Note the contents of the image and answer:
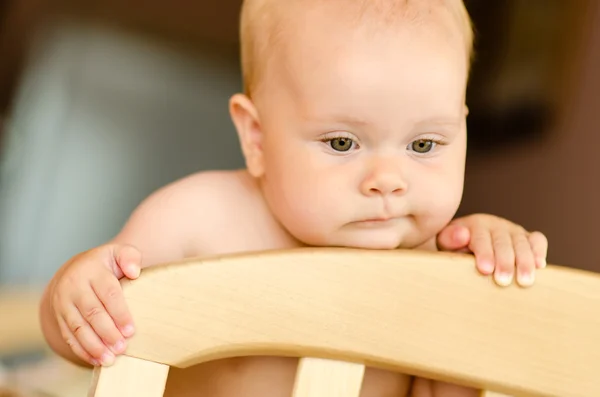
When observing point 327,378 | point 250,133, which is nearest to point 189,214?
point 250,133

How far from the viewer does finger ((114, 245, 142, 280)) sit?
0.53 m

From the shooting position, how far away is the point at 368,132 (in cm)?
65

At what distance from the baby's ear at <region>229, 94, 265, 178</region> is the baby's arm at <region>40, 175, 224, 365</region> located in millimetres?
79

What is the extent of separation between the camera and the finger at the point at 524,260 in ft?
1.76

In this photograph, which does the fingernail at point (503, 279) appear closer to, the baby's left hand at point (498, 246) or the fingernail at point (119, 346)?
the baby's left hand at point (498, 246)

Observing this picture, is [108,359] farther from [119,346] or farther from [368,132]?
[368,132]

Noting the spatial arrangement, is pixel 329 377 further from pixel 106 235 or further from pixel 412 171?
pixel 106 235

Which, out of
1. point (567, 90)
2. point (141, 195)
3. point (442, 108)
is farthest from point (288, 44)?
point (141, 195)

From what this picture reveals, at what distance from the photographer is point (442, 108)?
0.66 meters

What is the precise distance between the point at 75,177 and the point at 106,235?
13 cm

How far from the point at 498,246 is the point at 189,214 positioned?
326 millimetres

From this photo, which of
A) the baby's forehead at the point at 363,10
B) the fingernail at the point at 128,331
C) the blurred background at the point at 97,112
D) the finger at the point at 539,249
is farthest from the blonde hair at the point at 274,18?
the blurred background at the point at 97,112

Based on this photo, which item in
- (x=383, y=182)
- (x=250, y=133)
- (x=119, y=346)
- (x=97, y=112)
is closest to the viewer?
(x=119, y=346)

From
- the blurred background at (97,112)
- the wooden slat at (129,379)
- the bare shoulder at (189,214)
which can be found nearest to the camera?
the wooden slat at (129,379)
